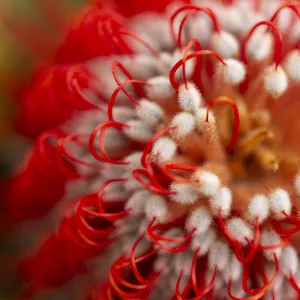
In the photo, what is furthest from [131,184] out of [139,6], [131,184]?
[139,6]

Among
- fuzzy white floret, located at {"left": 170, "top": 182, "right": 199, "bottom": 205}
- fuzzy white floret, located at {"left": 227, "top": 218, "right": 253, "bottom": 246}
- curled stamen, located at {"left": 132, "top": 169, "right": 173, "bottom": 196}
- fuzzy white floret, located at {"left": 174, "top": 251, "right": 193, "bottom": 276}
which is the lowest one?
fuzzy white floret, located at {"left": 174, "top": 251, "right": 193, "bottom": 276}

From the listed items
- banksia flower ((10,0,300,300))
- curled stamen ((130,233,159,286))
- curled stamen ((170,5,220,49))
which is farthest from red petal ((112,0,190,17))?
curled stamen ((130,233,159,286))

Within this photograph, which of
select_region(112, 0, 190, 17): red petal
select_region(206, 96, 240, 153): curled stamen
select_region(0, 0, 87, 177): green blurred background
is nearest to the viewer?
select_region(206, 96, 240, 153): curled stamen

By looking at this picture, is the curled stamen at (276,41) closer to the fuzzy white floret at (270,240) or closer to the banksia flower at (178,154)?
the banksia flower at (178,154)

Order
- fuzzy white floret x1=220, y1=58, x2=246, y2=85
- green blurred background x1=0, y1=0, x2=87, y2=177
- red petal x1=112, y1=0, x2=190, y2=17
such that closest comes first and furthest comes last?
fuzzy white floret x1=220, y1=58, x2=246, y2=85, red petal x1=112, y1=0, x2=190, y2=17, green blurred background x1=0, y1=0, x2=87, y2=177

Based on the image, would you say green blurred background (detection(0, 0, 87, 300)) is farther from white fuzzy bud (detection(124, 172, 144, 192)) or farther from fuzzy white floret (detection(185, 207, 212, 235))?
fuzzy white floret (detection(185, 207, 212, 235))

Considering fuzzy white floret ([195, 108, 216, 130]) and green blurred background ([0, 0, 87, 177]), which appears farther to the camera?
green blurred background ([0, 0, 87, 177])

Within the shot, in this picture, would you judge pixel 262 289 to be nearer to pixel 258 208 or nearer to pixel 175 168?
pixel 258 208
